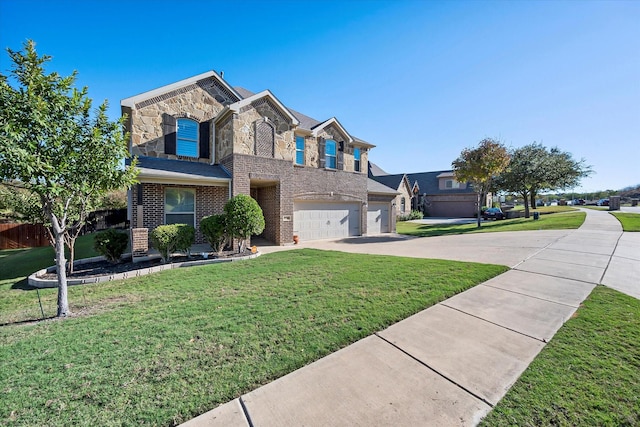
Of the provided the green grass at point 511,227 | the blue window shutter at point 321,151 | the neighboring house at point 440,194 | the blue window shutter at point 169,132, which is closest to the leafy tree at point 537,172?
the green grass at point 511,227

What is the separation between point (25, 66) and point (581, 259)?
13.7m

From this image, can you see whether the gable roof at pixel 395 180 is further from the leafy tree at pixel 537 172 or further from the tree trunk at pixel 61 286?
the tree trunk at pixel 61 286

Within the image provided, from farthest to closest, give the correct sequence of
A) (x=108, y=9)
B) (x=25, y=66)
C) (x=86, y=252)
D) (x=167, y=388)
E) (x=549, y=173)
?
(x=549, y=173), (x=86, y=252), (x=108, y=9), (x=25, y=66), (x=167, y=388)

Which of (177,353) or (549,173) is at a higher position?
(549,173)

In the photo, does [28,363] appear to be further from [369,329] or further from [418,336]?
[418,336]

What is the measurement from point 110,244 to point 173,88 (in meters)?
7.17

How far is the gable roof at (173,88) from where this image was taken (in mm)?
10672

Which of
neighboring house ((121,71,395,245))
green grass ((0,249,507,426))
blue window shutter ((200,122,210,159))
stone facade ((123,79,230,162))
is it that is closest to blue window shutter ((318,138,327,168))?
Result: neighboring house ((121,71,395,245))

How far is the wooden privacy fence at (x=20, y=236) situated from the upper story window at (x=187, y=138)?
375 inches

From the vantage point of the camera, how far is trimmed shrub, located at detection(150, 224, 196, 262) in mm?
8422

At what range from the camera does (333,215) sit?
605 inches

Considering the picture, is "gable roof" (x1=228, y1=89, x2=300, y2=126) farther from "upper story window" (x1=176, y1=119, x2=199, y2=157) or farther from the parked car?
the parked car

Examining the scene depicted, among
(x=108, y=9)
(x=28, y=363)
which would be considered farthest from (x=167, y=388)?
(x=108, y=9)

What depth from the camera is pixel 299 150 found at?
46.4 feet
